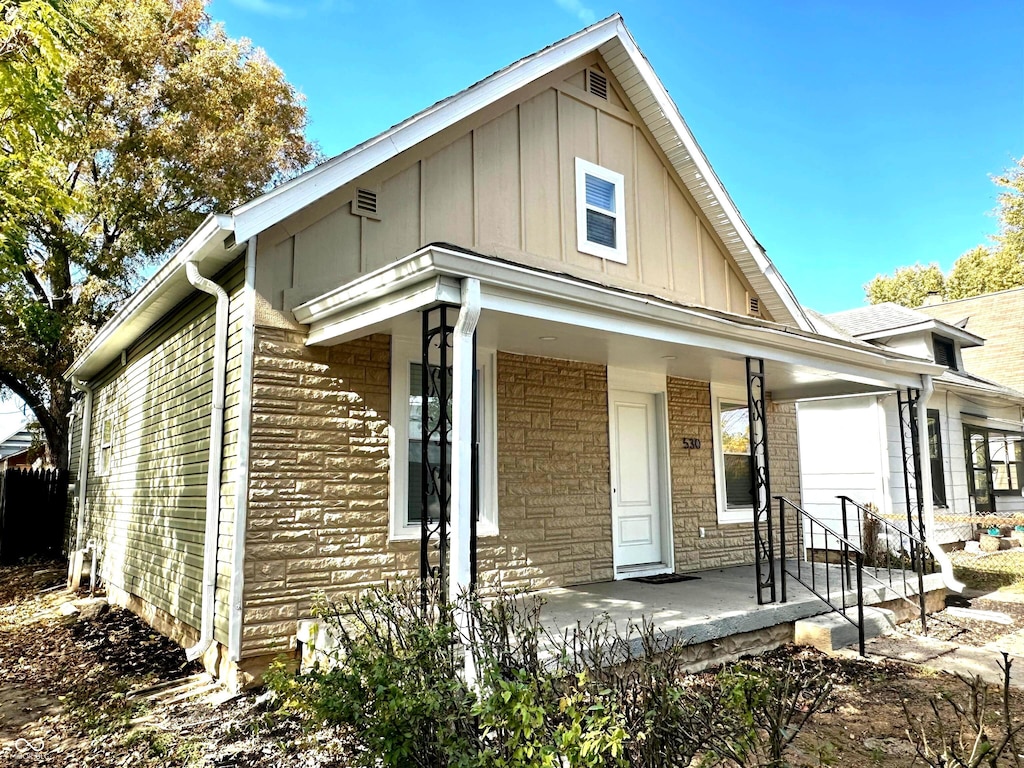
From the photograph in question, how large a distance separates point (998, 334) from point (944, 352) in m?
6.61

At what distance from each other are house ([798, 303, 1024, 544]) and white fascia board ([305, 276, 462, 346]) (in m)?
8.32

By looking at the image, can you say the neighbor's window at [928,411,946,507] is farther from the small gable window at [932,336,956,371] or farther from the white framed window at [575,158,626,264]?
the white framed window at [575,158,626,264]

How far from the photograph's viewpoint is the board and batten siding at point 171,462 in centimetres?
584

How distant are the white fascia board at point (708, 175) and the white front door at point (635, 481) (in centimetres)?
257

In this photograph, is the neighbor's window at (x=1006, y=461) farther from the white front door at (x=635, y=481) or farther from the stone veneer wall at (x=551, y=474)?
the stone veneer wall at (x=551, y=474)

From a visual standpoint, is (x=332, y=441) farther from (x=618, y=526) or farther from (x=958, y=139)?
(x=958, y=139)

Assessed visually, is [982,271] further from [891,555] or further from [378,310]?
[378,310]

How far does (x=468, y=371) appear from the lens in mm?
4770

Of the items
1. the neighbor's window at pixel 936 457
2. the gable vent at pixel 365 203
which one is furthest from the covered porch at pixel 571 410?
the neighbor's window at pixel 936 457

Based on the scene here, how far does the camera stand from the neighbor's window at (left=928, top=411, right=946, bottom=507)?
46.3ft

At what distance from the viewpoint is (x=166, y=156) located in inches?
649

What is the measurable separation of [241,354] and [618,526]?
482 cm

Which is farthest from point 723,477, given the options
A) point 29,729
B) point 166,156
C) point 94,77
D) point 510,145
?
point 94,77

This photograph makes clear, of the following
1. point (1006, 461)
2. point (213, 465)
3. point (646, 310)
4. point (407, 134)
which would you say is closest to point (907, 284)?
point (1006, 461)
